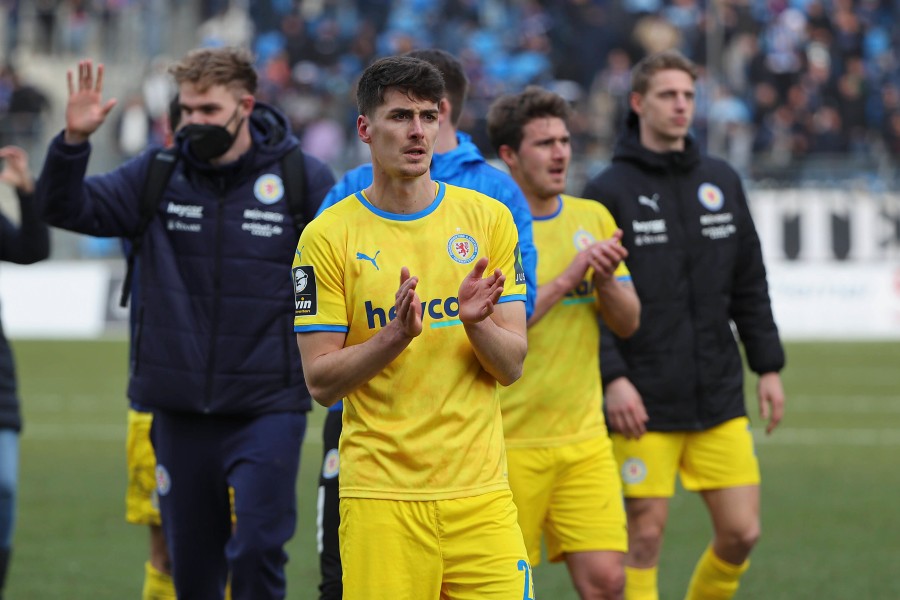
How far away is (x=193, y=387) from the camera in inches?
236

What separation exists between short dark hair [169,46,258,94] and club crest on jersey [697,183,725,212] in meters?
2.11

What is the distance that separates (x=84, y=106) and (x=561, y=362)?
2.20 m

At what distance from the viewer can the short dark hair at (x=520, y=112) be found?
6.37 meters

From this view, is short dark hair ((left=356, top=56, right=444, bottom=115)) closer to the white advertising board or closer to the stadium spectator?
the stadium spectator

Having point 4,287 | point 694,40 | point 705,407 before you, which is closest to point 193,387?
point 705,407

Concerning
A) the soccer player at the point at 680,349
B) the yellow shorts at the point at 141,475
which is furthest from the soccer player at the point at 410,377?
the yellow shorts at the point at 141,475

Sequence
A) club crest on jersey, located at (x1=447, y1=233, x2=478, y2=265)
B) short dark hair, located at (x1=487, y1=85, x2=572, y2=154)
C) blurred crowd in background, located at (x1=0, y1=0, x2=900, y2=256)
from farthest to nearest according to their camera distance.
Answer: blurred crowd in background, located at (x1=0, y1=0, x2=900, y2=256) < short dark hair, located at (x1=487, y1=85, x2=572, y2=154) < club crest on jersey, located at (x1=447, y1=233, x2=478, y2=265)

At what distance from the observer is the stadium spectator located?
17.9ft

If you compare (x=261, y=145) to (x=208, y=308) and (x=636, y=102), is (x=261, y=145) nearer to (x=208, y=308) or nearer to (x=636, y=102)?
(x=208, y=308)

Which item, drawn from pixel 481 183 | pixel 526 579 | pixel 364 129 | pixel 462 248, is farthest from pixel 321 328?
pixel 481 183

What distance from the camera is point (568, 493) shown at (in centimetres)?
624

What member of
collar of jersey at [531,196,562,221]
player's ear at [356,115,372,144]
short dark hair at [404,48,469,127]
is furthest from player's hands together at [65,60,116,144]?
collar of jersey at [531,196,562,221]

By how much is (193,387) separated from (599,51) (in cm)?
2202

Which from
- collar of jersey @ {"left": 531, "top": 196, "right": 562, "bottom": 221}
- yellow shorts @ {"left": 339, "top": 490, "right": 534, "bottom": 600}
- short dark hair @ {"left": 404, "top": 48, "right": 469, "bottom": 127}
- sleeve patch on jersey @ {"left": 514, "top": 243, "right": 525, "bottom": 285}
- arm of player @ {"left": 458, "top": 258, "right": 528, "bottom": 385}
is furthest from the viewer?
collar of jersey @ {"left": 531, "top": 196, "right": 562, "bottom": 221}
